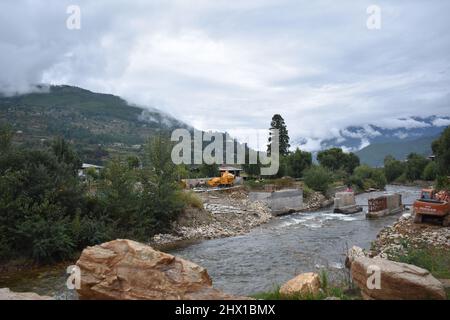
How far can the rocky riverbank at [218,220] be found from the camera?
94.2ft

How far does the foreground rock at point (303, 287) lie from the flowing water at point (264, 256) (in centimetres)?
477

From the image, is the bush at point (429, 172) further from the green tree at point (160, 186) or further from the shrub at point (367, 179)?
the green tree at point (160, 186)

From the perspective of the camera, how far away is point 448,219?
24.9 m

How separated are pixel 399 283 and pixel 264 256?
45.6ft

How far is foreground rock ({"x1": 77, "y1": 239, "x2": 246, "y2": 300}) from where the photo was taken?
26.5ft

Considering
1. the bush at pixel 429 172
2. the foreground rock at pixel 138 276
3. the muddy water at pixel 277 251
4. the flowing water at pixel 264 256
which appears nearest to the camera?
the foreground rock at pixel 138 276

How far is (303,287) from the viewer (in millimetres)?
9180

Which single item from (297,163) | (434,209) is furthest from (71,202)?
(297,163)

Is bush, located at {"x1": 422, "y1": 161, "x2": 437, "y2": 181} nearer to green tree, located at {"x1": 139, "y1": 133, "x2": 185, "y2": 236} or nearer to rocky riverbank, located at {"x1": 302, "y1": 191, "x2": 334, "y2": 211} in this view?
rocky riverbank, located at {"x1": 302, "y1": 191, "x2": 334, "y2": 211}

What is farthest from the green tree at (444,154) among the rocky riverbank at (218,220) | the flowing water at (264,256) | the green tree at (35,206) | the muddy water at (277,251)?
the green tree at (35,206)

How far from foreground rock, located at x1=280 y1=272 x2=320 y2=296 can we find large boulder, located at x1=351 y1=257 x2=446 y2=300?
125cm

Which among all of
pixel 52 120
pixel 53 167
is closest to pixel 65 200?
pixel 53 167

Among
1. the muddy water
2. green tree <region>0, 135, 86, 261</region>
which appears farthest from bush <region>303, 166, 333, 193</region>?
green tree <region>0, 135, 86, 261</region>
